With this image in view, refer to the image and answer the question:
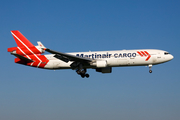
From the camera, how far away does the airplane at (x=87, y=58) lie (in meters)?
56.6

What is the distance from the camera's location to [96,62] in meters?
56.6

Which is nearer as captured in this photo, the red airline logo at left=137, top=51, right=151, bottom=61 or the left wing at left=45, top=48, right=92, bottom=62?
the left wing at left=45, top=48, right=92, bottom=62

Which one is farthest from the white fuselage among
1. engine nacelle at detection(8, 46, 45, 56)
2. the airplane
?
engine nacelle at detection(8, 46, 45, 56)

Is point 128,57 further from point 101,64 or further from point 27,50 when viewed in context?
point 27,50

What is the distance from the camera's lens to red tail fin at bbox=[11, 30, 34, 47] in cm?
6117

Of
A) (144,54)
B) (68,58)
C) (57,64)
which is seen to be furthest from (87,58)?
(144,54)

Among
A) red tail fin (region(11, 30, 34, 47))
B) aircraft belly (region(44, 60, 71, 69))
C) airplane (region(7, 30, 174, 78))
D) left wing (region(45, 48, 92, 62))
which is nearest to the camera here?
left wing (region(45, 48, 92, 62))

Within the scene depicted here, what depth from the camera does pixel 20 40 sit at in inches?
2427

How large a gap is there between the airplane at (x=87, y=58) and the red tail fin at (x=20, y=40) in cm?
91

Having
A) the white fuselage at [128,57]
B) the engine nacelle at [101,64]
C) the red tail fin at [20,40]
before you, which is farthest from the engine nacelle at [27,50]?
the engine nacelle at [101,64]

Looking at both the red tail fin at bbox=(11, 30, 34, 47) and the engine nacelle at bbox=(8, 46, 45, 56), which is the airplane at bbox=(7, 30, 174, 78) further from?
the red tail fin at bbox=(11, 30, 34, 47)

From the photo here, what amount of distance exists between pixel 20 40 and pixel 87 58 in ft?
49.4

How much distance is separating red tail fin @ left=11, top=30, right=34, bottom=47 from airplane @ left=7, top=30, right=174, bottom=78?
35.9 inches

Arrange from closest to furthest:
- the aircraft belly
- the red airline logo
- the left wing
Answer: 1. the left wing
2. the red airline logo
3. the aircraft belly
